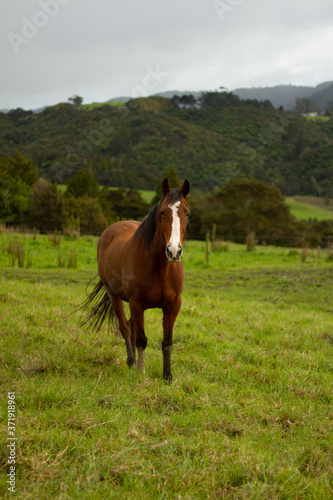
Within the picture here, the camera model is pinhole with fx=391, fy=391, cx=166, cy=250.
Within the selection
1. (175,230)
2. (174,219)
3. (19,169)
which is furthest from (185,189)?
(19,169)

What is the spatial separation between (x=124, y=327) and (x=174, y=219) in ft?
6.03

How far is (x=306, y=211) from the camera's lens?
5688 cm

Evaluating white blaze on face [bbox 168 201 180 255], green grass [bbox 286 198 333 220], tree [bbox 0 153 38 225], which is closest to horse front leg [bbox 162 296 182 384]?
white blaze on face [bbox 168 201 180 255]

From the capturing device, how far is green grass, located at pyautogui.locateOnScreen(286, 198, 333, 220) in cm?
5334

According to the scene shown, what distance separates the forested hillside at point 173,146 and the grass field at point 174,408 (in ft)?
163

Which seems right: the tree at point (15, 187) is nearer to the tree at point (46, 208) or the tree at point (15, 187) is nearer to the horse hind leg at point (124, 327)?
the tree at point (46, 208)

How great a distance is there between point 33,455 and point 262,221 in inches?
1659

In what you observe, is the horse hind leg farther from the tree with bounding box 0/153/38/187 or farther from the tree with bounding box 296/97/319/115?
the tree with bounding box 296/97/319/115

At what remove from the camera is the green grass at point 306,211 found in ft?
175

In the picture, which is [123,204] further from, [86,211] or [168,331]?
[168,331]

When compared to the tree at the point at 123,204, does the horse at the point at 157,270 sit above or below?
below

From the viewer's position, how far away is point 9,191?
34.0 metres

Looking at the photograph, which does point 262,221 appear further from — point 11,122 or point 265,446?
point 11,122

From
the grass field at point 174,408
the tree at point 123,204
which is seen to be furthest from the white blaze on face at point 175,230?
the tree at point 123,204
